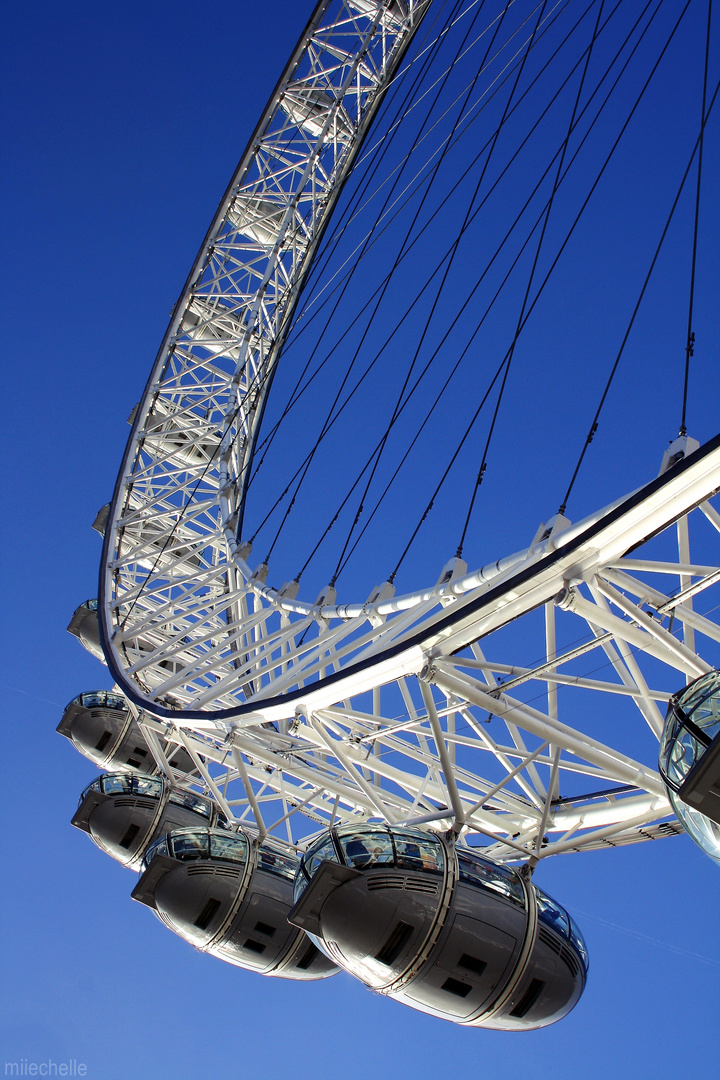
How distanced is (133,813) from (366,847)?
10.3 meters

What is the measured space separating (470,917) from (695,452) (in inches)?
268

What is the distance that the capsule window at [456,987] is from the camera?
41.9 feet

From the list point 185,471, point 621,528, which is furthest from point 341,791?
point 185,471

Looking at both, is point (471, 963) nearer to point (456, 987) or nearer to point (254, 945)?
point (456, 987)

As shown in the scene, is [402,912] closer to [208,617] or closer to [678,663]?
[678,663]

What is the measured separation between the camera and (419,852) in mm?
13703

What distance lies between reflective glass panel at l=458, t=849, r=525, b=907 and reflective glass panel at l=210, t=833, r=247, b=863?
615cm

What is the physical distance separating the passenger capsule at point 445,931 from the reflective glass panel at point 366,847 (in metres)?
0.02

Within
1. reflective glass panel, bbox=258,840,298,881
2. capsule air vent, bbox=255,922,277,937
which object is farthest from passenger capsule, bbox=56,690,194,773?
capsule air vent, bbox=255,922,277,937

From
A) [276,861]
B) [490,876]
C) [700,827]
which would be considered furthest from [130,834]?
[700,827]

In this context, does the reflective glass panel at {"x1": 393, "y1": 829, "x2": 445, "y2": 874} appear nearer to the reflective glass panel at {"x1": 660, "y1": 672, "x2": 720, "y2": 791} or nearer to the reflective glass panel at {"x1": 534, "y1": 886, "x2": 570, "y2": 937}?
the reflective glass panel at {"x1": 534, "y1": 886, "x2": 570, "y2": 937}

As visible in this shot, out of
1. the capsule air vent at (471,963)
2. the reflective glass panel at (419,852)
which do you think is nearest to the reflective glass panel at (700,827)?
the capsule air vent at (471,963)

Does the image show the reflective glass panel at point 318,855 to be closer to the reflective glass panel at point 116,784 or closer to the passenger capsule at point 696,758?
the passenger capsule at point 696,758

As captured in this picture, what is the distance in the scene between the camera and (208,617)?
22.3 metres
